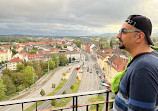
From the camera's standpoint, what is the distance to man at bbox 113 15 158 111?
24.9 inches

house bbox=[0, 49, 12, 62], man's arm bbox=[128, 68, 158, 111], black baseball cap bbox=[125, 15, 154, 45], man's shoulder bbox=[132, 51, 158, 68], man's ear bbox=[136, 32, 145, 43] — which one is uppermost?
black baseball cap bbox=[125, 15, 154, 45]

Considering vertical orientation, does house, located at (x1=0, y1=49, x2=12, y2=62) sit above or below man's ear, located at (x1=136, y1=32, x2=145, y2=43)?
below

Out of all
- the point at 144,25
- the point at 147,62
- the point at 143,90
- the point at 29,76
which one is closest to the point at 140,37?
the point at 144,25

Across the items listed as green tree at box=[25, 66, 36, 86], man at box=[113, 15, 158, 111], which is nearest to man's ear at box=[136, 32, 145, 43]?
man at box=[113, 15, 158, 111]

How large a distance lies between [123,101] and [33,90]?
17096mm

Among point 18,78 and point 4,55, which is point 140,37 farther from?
point 4,55

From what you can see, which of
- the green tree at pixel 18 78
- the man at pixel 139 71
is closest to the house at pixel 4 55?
the green tree at pixel 18 78

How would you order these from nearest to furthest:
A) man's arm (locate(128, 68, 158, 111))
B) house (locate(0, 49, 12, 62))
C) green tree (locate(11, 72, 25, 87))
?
man's arm (locate(128, 68, 158, 111)), green tree (locate(11, 72, 25, 87)), house (locate(0, 49, 12, 62))

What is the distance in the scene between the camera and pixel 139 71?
65 centimetres

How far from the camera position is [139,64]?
668 millimetres

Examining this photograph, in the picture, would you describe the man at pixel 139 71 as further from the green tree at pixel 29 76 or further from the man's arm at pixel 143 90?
the green tree at pixel 29 76

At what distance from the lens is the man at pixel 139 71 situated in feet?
2.07

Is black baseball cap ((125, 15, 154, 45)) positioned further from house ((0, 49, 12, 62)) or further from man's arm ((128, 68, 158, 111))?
house ((0, 49, 12, 62))

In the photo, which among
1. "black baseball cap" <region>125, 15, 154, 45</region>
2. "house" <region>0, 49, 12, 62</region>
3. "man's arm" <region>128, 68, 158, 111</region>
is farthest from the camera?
"house" <region>0, 49, 12, 62</region>
